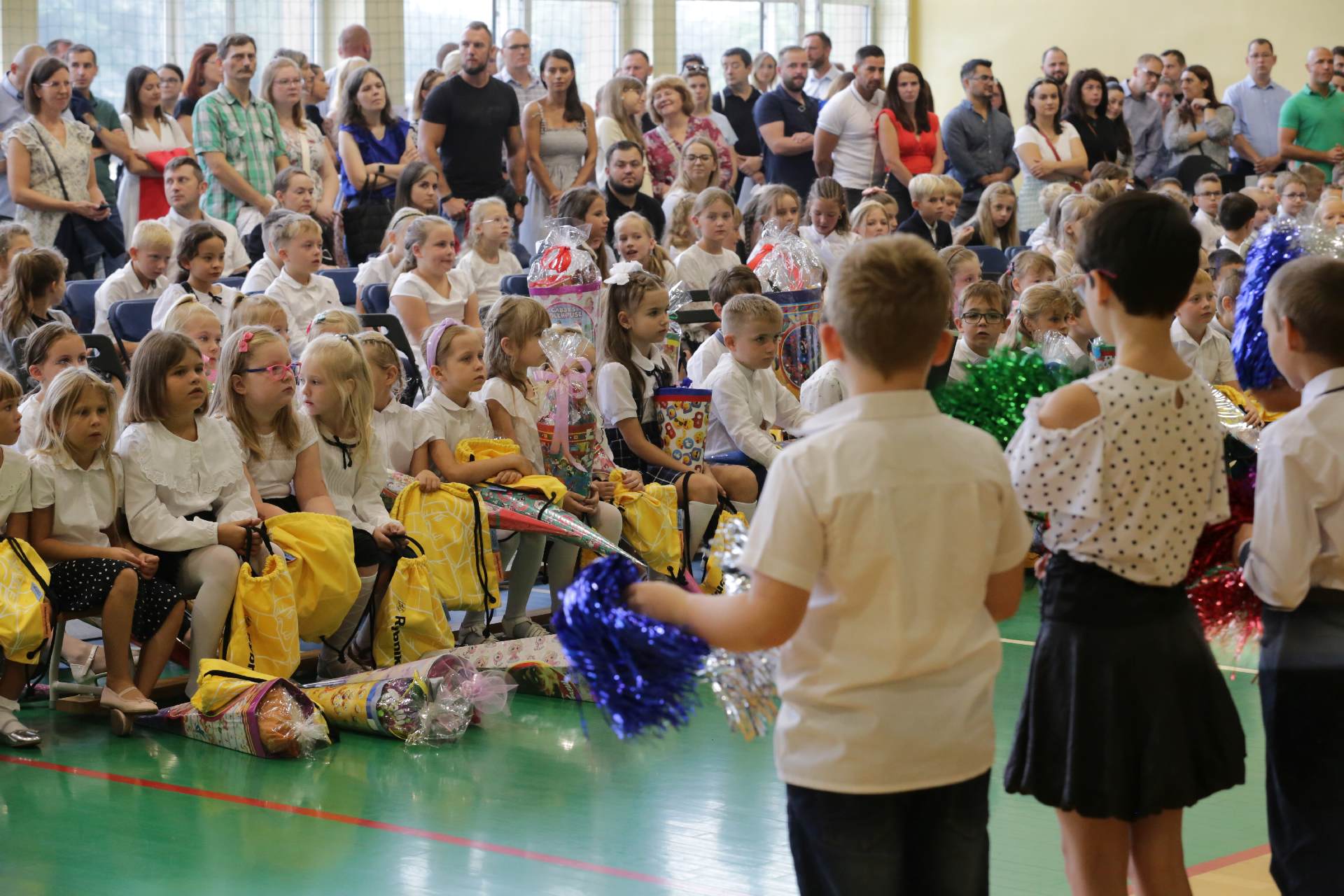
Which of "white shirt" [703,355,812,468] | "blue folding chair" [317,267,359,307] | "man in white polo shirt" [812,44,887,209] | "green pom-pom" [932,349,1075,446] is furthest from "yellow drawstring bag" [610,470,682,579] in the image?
"man in white polo shirt" [812,44,887,209]

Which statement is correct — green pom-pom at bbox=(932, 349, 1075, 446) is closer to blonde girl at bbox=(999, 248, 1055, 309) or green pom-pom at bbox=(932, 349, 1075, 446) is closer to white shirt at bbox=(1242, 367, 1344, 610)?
white shirt at bbox=(1242, 367, 1344, 610)

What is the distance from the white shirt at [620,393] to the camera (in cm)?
593

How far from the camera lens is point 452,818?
373 cm

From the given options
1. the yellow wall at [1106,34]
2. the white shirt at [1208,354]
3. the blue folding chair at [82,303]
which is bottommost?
the white shirt at [1208,354]

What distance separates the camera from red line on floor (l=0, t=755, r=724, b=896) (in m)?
3.31

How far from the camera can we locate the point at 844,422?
2023 mm

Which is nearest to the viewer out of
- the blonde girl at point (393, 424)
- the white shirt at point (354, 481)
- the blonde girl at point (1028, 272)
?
the white shirt at point (354, 481)

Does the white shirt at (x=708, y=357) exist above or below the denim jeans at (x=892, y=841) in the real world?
above

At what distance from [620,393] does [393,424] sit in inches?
36.5

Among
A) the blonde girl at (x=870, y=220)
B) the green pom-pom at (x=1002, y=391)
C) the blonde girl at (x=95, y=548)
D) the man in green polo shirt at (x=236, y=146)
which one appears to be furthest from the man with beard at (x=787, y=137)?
the green pom-pom at (x=1002, y=391)

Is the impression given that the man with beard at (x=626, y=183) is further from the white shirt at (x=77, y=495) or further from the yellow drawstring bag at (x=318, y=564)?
the white shirt at (x=77, y=495)

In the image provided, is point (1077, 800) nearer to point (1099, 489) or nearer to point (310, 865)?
point (1099, 489)

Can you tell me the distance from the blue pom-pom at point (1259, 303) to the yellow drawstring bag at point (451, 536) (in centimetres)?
272

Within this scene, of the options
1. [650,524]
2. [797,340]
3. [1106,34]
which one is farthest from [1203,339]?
[1106,34]
